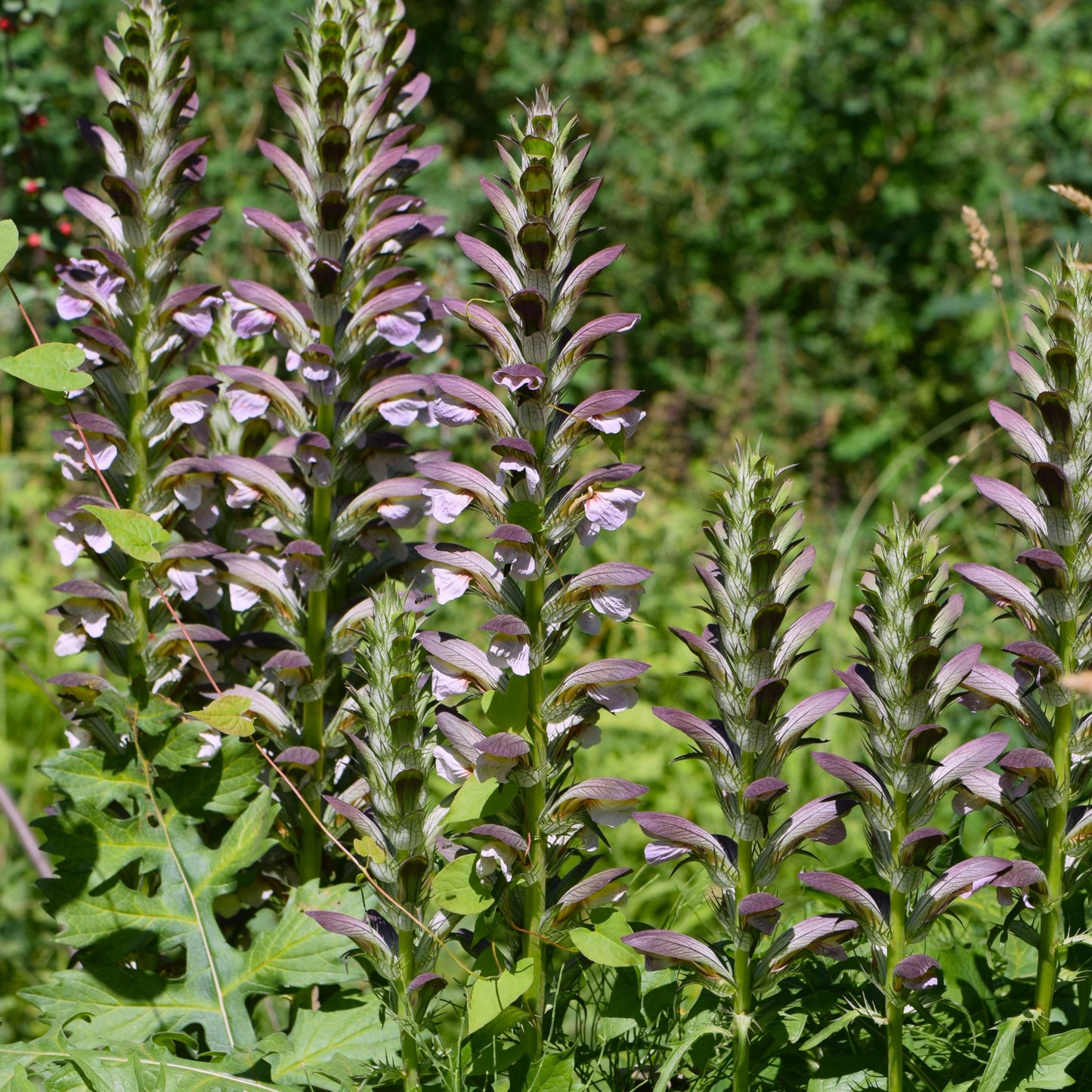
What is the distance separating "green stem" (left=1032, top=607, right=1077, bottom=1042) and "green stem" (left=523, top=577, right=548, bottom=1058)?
0.61 meters

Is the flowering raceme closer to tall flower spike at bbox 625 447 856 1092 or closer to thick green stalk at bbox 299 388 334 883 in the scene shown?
thick green stalk at bbox 299 388 334 883

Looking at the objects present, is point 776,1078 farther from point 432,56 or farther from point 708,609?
point 432,56

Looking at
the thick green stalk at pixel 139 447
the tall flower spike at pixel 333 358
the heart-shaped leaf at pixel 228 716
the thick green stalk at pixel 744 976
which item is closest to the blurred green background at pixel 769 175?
the tall flower spike at pixel 333 358

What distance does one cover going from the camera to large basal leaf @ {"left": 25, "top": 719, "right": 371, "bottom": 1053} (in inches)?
66.2

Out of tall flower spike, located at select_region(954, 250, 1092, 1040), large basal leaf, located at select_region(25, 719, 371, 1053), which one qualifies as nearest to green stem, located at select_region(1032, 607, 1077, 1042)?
tall flower spike, located at select_region(954, 250, 1092, 1040)

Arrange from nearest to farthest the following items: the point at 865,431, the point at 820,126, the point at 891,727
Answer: the point at 891,727 < the point at 865,431 < the point at 820,126

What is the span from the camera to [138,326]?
1.84 metres

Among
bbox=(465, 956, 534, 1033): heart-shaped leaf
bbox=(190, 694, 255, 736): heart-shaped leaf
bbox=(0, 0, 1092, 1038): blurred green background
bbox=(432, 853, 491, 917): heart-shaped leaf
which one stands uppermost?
bbox=(0, 0, 1092, 1038): blurred green background

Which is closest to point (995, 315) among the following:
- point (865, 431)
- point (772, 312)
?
point (865, 431)

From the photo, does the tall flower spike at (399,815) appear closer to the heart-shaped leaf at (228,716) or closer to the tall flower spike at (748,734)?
the heart-shaped leaf at (228,716)

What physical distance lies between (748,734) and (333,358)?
34.0 inches

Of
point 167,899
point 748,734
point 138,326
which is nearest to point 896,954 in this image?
point 748,734

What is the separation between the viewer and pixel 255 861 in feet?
6.01

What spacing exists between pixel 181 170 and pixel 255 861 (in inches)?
43.9
